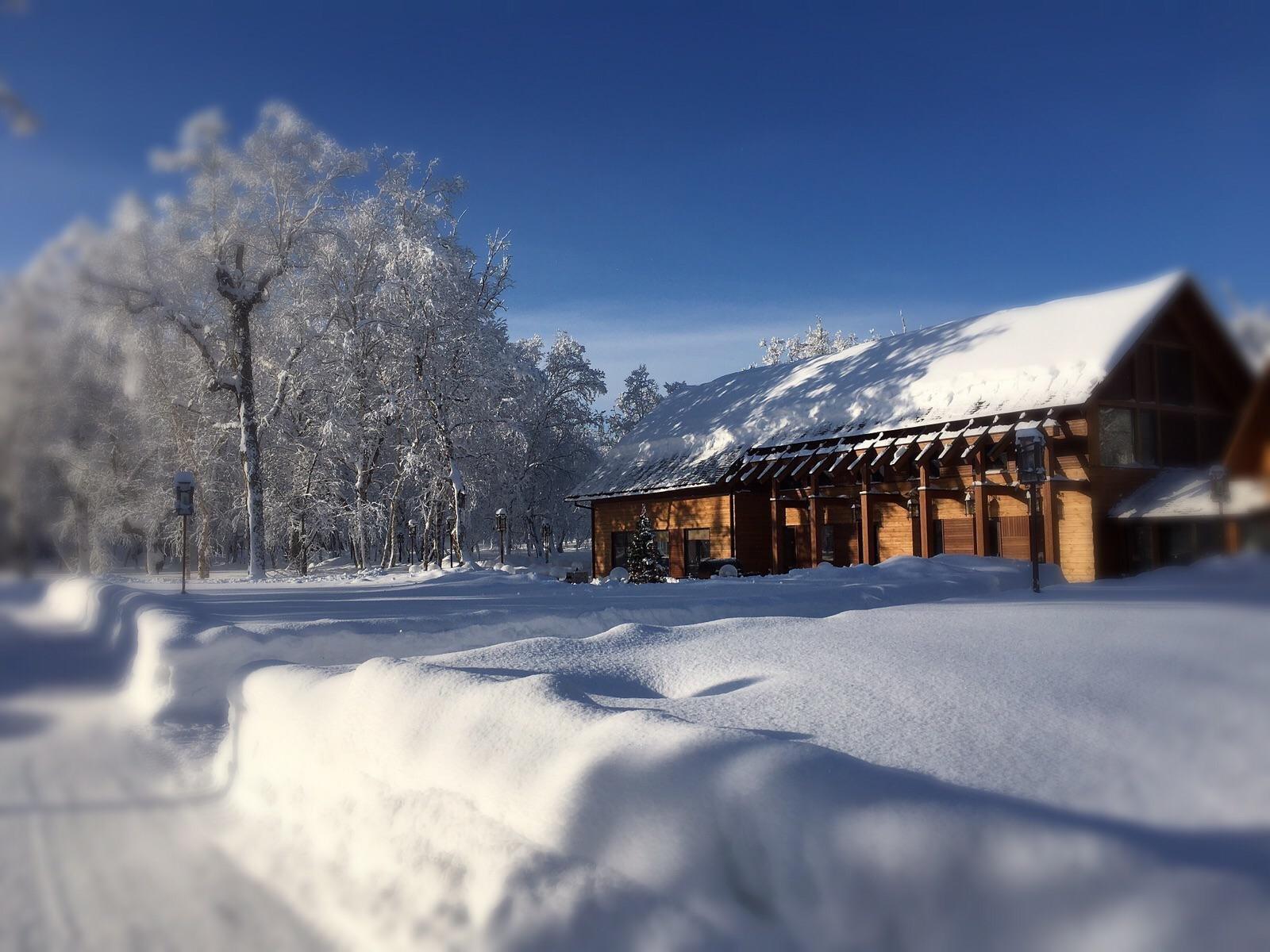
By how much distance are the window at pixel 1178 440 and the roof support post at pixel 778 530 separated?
879 inches

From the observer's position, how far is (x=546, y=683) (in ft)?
14.1

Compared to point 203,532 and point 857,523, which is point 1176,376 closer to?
point 857,523

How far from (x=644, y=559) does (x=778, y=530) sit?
12.2 ft

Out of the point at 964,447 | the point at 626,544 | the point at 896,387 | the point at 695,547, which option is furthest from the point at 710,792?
the point at 626,544

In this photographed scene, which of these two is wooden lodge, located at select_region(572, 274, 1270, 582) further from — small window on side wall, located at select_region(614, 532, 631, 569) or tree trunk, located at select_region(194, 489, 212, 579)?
tree trunk, located at select_region(194, 489, 212, 579)

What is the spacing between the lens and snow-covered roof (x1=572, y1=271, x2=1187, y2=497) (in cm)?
207

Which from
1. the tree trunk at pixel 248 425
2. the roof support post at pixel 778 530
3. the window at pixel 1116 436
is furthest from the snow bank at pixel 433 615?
the tree trunk at pixel 248 425

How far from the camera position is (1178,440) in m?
1.80

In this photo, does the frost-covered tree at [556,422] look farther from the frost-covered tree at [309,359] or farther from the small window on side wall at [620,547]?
the small window on side wall at [620,547]

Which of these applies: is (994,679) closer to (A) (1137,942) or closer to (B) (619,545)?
(A) (1137,942)

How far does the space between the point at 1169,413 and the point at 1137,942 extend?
1.02 meters

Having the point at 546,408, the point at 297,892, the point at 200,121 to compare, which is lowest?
the point at 297,892

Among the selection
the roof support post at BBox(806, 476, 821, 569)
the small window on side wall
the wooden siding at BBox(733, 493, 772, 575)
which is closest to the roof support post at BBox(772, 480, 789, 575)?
the wooden siding at BBox(733, 493, 772, 575)

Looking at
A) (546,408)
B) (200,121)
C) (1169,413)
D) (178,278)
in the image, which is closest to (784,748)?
(1169,413)
